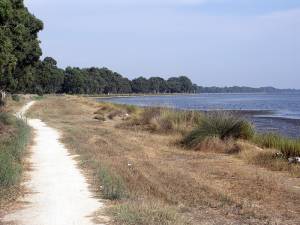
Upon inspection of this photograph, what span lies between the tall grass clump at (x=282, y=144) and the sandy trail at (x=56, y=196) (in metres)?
6.58

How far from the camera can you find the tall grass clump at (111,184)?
34.7 feet

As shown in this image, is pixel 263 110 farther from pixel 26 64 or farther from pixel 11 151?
pixel 11 151

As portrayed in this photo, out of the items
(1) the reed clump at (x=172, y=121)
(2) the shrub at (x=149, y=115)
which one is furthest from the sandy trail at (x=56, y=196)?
(2) the shrub at (x=149, y=115)

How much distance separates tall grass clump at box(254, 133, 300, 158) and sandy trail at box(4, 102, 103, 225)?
6.58 metres

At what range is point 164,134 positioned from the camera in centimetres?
2602

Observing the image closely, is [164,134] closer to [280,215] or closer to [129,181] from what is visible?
[129,181]

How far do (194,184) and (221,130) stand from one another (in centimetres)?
827

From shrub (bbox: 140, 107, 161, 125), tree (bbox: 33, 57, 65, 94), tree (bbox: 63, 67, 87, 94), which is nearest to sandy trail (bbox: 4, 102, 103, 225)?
shrub (bbox: 140, 107, 161, 125)

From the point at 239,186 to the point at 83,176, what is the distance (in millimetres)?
3571

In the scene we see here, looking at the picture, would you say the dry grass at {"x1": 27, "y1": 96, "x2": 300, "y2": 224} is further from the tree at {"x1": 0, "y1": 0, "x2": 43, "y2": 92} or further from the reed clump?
the reed clump

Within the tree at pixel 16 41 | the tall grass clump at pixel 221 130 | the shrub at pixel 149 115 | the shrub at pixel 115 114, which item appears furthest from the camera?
the shrub at pixel 115 114

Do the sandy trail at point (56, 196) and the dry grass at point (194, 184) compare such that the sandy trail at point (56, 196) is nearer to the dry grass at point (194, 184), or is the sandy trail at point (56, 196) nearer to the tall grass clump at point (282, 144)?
the dry grass at point (194, 184)

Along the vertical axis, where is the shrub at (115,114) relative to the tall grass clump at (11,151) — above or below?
below

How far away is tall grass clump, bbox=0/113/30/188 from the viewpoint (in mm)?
11719
